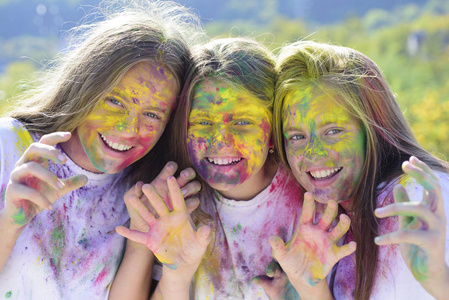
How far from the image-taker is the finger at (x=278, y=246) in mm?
2240

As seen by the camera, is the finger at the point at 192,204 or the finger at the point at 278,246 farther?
the finger at the point at 192,204

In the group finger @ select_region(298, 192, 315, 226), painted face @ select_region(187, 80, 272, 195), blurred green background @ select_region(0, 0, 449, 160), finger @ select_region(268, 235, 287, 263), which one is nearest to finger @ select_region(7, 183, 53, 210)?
painted face @ select_region(187, 80, 272, 195)

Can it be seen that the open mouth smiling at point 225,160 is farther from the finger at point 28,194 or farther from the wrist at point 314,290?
the finger at point 28,194

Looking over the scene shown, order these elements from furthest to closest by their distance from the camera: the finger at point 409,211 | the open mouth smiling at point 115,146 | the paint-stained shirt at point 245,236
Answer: the paint-stained shirt at point 245,236, the open mouth smiling at point 115,146, the finger at point 409,211

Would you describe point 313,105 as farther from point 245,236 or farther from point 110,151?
point 110,151

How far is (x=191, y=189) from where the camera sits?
254 cm

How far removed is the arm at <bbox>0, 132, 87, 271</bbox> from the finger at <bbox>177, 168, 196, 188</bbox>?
1.94ft

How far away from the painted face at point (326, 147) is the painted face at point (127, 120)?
2.35ft

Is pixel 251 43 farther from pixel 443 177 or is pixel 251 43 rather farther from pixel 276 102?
pixel 443 177

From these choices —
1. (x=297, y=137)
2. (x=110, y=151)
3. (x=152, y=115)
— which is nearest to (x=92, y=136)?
(x=110, y=151)

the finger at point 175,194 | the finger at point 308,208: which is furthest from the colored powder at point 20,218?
the finger at point 308,208

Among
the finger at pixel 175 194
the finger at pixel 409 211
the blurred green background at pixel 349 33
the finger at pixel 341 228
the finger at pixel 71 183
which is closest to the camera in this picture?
the finger at pixel 409 211

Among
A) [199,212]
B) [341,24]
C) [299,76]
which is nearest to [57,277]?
[199,212]

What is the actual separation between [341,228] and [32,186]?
1.36 meters
